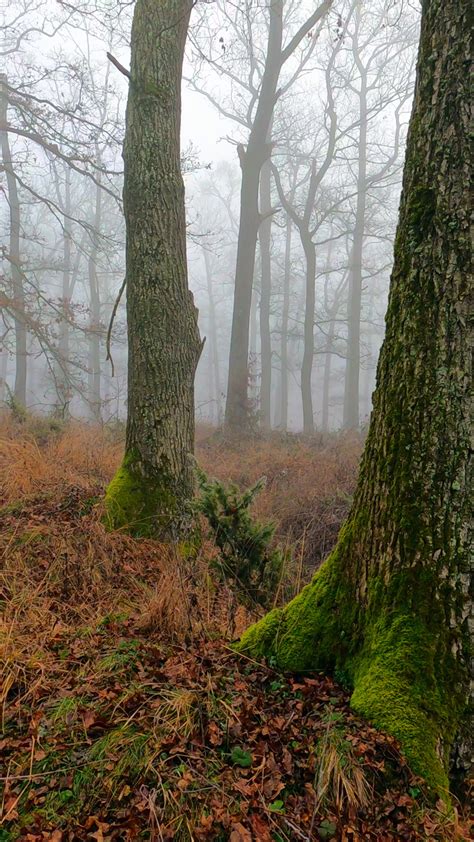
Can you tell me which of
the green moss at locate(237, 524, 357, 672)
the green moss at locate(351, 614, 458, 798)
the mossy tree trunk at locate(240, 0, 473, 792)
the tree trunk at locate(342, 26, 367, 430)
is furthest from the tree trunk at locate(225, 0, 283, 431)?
the green moss at locate(351, 614, 458, 798)

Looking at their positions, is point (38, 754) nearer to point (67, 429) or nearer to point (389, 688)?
point (389, 688)

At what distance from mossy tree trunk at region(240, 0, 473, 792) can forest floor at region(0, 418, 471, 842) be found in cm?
22

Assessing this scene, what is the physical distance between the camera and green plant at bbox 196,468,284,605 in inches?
137

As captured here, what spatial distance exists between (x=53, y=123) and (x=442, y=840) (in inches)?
417

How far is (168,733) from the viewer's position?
194cm

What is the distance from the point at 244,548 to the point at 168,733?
63.7 inches

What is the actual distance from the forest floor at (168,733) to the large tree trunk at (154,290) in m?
1.27

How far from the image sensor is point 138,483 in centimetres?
461

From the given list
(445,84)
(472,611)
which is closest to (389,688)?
(472,611)

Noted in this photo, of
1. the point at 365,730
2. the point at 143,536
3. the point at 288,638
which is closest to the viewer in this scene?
the point at 365,730

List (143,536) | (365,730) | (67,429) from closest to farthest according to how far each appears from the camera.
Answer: (365,730), (143,536), (67,429)

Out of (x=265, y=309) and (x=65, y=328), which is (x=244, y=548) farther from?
(x=65, y=328)

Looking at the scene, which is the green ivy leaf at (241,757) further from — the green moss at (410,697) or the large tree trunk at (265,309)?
the large tree trunk at (265,309)

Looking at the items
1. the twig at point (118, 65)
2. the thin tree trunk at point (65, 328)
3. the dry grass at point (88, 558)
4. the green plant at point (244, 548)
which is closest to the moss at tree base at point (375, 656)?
the dry grass at point (88, 558)
